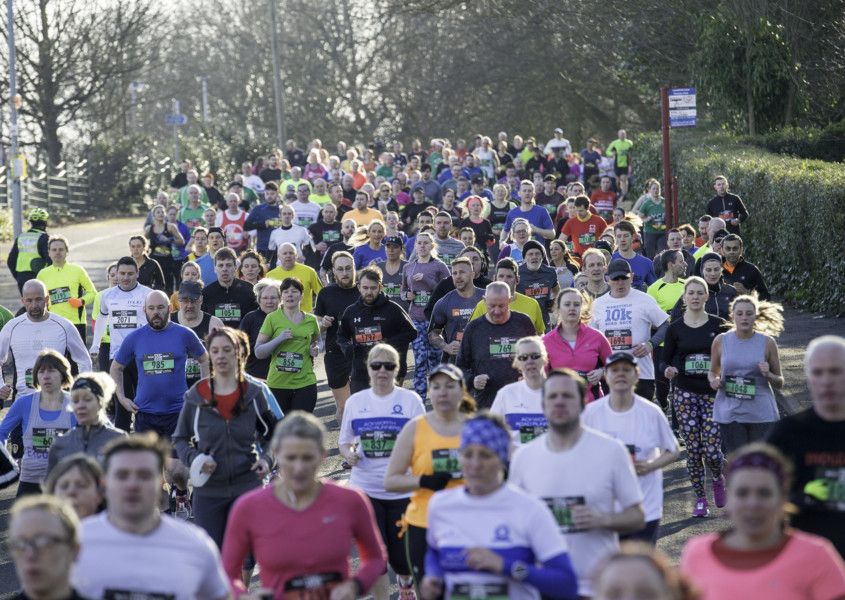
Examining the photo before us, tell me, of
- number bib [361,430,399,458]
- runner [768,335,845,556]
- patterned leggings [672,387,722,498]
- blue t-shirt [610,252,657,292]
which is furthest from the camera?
blue t-shirt [610,252,657,292]

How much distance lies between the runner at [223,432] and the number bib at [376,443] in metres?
0.66

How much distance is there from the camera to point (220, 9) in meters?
67.9

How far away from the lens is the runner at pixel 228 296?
50.0 feet

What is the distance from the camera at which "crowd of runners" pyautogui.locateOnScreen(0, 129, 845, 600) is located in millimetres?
5895

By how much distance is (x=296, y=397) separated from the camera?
13336mm

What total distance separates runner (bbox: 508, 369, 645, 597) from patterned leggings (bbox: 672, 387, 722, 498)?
5545 mm

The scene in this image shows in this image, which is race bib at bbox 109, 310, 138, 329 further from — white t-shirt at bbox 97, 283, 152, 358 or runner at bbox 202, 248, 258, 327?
runner at bbox 202, 248, 258, 327

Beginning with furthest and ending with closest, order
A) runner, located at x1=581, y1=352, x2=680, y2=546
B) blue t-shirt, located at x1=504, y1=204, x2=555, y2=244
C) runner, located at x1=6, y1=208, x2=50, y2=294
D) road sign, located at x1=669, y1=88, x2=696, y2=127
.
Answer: road sign, located at x1=669, y1=88, x2=696, y2=127, blue t-shirt, located at x1=504, y1=204, x2=555, y2=244, runner, located at x1=6, y1=208, x2=50, y2=294, runner, located at x1=581, y1=352, x2=680, y2=546

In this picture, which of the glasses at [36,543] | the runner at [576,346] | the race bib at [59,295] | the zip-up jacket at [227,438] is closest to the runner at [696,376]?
the runner at [576,346]

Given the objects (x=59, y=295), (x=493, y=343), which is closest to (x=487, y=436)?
(x=493, y=343)

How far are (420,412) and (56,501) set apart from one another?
4.43m

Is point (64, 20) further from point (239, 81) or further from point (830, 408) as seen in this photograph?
point (830, 408)

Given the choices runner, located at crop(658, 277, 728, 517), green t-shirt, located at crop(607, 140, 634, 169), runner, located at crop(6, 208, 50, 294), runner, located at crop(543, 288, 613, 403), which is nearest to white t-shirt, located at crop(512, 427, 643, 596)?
runner, located at crop(543, 288, 613, 403)

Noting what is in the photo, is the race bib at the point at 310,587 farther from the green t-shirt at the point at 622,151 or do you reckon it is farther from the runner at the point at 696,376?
the green t-shirt at the point at 622,151
